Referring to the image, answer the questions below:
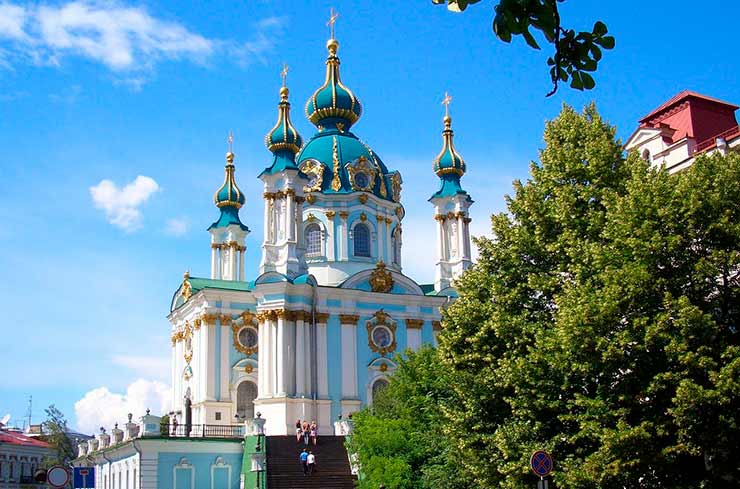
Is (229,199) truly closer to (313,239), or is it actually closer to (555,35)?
(313,239)

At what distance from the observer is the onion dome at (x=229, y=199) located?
52625 mm

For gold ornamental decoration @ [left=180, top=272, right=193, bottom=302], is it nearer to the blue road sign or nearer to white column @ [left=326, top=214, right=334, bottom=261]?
white column @ [left=326, top=214, right=334, bottom=261]

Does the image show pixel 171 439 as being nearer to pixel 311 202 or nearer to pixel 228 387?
pixel 228 387

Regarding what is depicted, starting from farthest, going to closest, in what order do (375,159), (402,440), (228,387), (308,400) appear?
(375,159) → (228,387) → (308,400) → (402,440)

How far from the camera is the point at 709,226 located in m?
18.5

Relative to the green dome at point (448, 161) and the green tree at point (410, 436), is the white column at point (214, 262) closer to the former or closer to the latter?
the green dome at point (448, 161)

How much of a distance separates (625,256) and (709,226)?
1.71m

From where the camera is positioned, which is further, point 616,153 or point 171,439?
point 171,439

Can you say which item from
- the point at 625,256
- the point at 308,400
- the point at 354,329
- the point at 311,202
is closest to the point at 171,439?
the point at 308,400

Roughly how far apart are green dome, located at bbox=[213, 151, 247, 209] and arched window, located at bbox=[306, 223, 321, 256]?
26.8 feet

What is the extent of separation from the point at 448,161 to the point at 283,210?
10.9 meters

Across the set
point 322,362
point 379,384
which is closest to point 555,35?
point 322,362

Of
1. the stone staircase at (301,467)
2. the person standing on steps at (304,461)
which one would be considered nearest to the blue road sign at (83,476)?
the stone staircase at (301,467)

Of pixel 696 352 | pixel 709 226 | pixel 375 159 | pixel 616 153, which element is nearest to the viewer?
pixel 696 352
